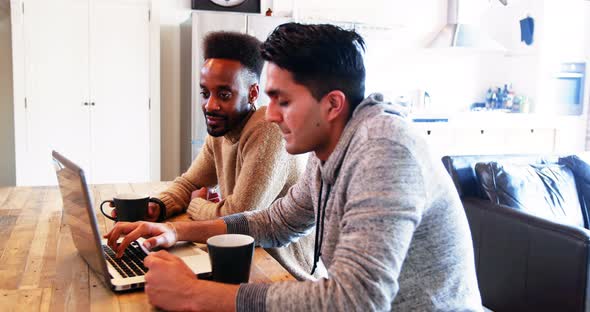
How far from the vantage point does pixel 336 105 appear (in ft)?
3.55

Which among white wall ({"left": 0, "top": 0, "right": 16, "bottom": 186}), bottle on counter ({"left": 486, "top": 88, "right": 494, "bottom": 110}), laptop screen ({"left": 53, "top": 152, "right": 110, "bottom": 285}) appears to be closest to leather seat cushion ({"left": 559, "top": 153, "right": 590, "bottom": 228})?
laptop screen ({"left": 53, "top": 152, "right": 110, "bottom": 285})

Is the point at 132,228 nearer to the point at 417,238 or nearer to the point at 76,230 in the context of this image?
the point at 76,230

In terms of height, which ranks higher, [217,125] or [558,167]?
[217,125]

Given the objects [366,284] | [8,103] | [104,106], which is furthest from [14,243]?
[8,103]

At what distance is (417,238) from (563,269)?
1.65 m

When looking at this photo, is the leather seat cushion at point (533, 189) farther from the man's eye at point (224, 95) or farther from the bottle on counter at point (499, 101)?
the bottle on counter at point (499, 101)

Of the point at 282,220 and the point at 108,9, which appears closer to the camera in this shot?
the point at 282,220

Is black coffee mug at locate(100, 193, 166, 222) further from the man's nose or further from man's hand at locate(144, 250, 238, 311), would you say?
man's hand at locate(144, 250, 238, 311)

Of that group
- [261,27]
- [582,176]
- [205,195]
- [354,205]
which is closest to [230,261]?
[354,205]

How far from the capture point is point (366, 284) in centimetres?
86

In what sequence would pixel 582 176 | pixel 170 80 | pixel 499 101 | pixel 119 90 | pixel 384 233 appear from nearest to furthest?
1. pixel 384 233
2. pixel 582 176
3. pixel 119 90
4. pixel 170 80
5. pixel 499 101

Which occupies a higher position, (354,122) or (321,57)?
(321,57)

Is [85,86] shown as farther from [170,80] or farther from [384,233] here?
[384,233]

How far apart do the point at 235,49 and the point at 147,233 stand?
68 centimetres
